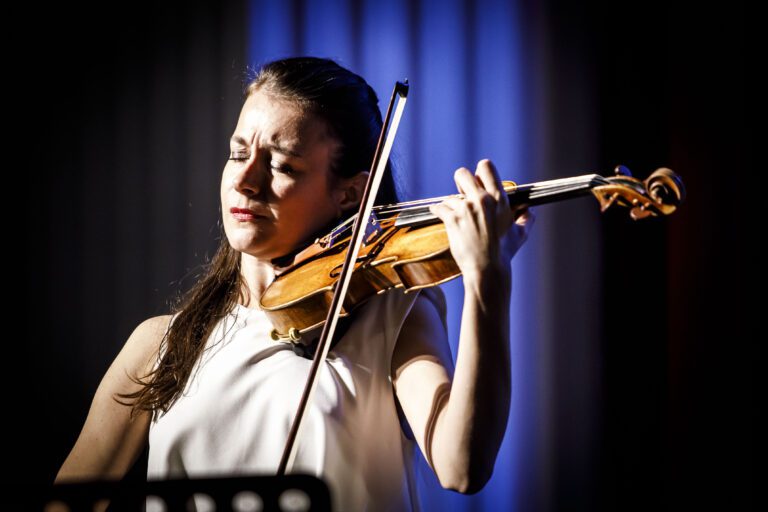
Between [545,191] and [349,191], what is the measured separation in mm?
412

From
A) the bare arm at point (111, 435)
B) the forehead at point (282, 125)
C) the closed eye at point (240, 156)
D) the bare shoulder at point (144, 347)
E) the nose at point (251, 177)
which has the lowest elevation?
the bare arm at point (111, 435)

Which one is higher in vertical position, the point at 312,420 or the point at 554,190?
the point at 554,190

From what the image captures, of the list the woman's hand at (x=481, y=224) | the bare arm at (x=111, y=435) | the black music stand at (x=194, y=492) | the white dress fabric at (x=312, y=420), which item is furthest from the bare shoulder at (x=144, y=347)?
the black music stand at (x=194, y=492)

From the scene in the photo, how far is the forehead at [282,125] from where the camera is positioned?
3.57ft

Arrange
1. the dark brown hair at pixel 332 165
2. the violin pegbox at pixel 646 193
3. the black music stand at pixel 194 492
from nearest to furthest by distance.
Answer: the black music stand at pixel 194 492
the violin pegbox at pixel 646 193
the dark brown hair at pixel 332 165

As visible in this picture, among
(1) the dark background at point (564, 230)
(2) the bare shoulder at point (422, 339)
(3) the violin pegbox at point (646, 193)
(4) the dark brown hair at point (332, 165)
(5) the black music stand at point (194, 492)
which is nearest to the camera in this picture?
(5) the black music stand at point (194, 492)

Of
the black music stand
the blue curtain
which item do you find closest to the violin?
the black music stand

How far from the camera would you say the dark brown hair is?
112cm

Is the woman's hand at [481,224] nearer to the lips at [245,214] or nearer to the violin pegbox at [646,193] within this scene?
the violin pegbox at [646,193]

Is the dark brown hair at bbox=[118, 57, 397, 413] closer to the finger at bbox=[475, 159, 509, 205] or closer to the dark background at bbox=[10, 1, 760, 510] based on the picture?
the finger at bbox=[475, 159, 509, 205]

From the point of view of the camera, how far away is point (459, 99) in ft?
5.82

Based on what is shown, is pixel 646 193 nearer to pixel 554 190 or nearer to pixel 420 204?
pixel 554 190

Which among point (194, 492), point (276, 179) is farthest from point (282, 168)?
point (194, 492)

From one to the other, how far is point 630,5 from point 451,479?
1285mm
